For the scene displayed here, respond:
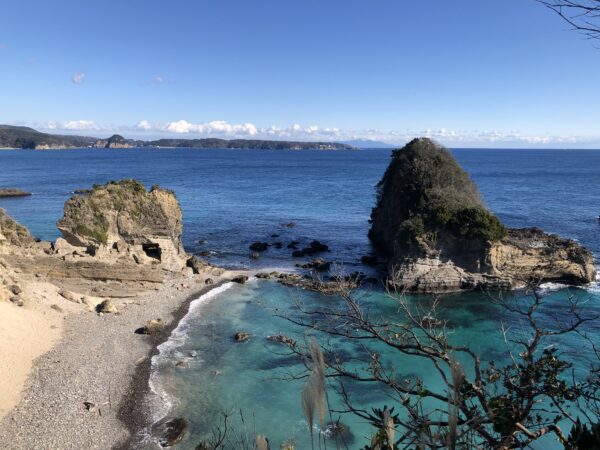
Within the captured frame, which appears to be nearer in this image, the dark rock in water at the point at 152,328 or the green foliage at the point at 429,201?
the dark rock in water at the point at 152,328

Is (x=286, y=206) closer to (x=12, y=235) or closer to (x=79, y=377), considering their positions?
(x=12, y=235)

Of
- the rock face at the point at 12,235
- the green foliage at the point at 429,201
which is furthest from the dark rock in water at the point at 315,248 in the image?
the rock face at the point at 12,235

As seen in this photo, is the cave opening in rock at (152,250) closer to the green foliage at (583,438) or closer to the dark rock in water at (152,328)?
the dark rock in water at (152,328)

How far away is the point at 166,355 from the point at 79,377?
4.32m

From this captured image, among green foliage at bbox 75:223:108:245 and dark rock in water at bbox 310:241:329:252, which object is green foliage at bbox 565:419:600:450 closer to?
green foliage at bbox 75:223:108:245

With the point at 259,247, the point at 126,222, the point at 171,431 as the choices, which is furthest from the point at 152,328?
the point at 259,247

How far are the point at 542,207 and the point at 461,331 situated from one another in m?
47.3

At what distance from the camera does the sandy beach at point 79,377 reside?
16.7 metres

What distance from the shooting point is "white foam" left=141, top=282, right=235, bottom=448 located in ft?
59.3

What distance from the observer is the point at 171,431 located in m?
17.3

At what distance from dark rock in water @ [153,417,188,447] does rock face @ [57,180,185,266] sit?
15845 millimetres

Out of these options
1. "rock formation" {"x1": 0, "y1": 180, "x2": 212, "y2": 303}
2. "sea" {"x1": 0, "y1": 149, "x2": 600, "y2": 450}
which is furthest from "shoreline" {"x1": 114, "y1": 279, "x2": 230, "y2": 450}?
"rock formation" {"x1": 0, "y1": 180, "x2": 212, "y2": 303}

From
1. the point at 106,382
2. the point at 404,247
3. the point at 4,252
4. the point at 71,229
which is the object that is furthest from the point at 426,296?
the point at 4,252

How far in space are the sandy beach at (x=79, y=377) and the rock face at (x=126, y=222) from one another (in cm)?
519
